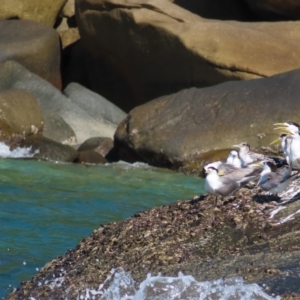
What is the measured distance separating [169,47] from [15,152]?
3.94m

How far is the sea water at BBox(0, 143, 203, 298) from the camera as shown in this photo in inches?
306

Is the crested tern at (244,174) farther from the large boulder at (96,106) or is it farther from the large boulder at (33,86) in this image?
the large boulder at (96,106)

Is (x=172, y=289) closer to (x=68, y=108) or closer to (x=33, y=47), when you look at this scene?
(x=68, y=108)

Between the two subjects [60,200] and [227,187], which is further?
[60,200]

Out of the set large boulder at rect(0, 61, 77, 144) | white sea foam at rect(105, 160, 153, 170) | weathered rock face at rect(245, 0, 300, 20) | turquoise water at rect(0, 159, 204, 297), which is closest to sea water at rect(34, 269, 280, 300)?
turquoise water at rect(0, 159, 204, 297)

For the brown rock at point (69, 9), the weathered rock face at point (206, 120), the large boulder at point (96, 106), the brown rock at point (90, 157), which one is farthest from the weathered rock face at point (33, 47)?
the weathered rock face at point (206, 120)

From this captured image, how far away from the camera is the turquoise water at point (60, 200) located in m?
7.77

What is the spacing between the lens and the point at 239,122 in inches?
530

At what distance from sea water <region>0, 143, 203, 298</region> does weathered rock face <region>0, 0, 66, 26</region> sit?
6.37m

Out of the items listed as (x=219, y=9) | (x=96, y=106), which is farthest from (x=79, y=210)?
(x=219, y=9)

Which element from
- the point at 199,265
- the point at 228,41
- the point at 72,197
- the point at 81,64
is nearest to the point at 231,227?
the point at 199,265

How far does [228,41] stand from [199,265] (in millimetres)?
10823

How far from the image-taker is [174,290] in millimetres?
4836

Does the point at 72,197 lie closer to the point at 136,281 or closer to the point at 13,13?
the point at 136,281
